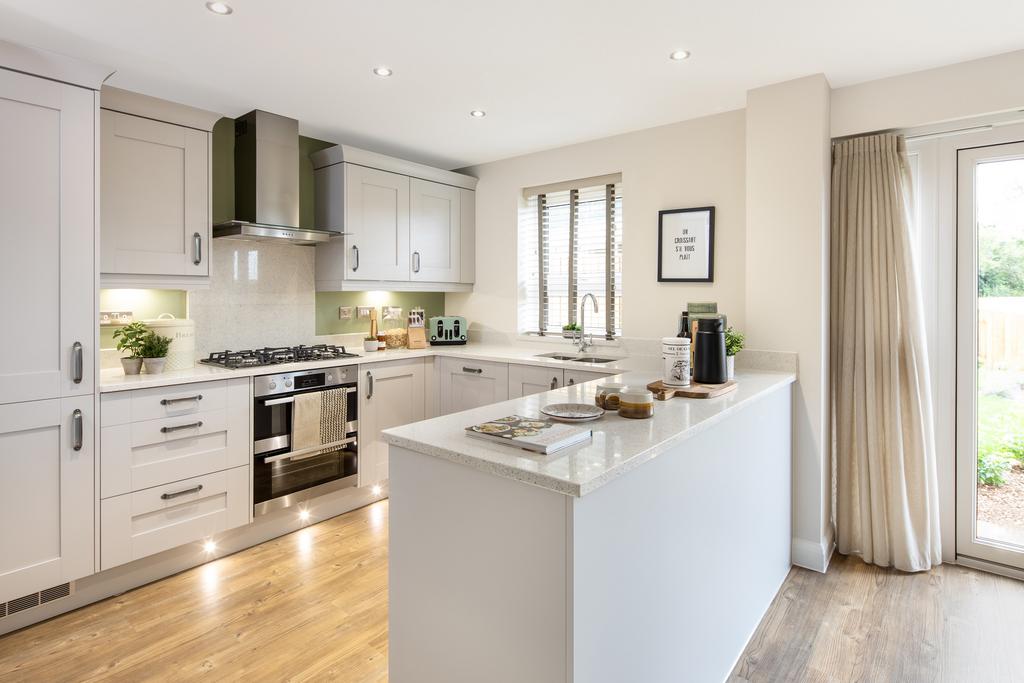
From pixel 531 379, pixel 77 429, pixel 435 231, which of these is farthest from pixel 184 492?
pixel 435 231

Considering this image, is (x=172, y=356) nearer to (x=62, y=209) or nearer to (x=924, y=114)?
(x=62, y=209)

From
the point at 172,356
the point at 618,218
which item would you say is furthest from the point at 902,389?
the point at 172,356

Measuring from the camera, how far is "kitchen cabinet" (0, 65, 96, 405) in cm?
218

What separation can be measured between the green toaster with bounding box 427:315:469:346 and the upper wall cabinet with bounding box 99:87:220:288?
1712mm

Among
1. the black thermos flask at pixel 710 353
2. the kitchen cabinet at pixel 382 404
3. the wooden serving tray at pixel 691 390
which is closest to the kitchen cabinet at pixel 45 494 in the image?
the kitchen cabinet at pixel 382 404

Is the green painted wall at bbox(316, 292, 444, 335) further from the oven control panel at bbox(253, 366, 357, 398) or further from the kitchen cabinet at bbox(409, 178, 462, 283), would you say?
the oven control panel at bbox(253, 366, 357, 398)

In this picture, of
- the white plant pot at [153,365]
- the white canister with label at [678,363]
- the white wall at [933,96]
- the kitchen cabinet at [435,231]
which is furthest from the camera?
the kitchen cabinet at [435,231]

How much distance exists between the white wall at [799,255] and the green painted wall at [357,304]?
264 centimetres

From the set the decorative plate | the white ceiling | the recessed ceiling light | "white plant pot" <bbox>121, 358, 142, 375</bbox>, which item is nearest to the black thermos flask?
the decorative plate

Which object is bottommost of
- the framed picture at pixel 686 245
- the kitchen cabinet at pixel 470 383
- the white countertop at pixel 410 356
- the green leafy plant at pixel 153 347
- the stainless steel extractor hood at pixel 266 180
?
the kitchen cabinet at pixel 470 383

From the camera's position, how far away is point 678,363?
2287 millimetres

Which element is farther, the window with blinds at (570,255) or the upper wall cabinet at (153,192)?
the window with blinds at (570,255)

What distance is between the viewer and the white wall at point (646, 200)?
324 cm

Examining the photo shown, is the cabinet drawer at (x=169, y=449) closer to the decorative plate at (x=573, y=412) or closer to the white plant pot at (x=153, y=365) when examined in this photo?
the white plant pot at (x=153, y=365)
